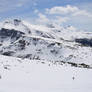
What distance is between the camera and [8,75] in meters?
15.9

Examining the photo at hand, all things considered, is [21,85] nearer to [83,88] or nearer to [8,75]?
[8,75]

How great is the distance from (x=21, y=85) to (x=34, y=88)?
1.02 meters

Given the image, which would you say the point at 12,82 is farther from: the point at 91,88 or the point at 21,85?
the point at 91,88

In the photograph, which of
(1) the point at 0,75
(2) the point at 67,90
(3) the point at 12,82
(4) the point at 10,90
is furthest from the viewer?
(1) the point at 0,75

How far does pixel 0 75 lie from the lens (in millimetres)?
15156

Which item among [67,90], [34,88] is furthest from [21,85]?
[67,90]

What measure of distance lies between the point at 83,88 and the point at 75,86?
79cm

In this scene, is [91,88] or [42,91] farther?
[91,88]

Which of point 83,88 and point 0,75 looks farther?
point 0,75

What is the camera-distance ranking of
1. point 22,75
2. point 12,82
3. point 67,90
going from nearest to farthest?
point 67,90, point 12,82, point 22,75

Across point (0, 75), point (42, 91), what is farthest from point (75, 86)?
point (0, 75)

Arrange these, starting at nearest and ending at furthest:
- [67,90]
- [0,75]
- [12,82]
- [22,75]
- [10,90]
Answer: [10,90], [67,90], [12,82], [0,75], [22,75]

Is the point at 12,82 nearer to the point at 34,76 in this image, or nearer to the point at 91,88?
the point at 34,76

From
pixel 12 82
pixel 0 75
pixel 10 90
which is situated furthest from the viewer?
pixel 0 75
